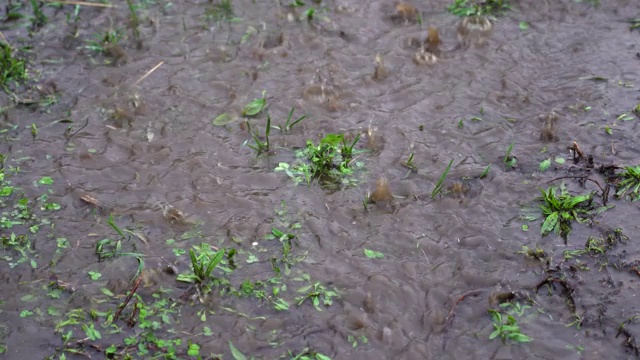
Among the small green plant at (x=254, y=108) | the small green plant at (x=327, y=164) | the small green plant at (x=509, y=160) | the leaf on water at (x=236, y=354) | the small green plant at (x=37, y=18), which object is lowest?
the leaf on water at (x=236, y=354)

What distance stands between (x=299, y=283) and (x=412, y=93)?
5.52ft

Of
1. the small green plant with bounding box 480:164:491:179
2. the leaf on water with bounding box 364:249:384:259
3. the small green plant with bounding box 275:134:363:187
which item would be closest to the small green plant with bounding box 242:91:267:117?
the small green plant with bounding box 275:134:363:187

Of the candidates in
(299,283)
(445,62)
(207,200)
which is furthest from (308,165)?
(445,62)

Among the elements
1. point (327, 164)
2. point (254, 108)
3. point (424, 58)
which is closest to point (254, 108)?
point (254, 108)

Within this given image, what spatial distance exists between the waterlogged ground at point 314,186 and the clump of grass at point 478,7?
90 mm

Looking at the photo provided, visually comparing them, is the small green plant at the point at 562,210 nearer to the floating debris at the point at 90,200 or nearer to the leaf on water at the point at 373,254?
the leaf on water at the point at 373,254

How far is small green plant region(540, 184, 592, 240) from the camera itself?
3.69m

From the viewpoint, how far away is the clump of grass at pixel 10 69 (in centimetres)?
468

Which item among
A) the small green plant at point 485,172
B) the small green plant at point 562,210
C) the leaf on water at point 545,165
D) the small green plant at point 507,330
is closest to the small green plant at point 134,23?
the small green plant at point 485,172

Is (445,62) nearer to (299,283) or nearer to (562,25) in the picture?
(562,25)

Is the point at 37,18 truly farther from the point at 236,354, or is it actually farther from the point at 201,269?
the point at 236,354

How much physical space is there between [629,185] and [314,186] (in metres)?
1.72

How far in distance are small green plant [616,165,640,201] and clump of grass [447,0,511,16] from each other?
176 cm

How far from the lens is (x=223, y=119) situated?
4422 millimetres
